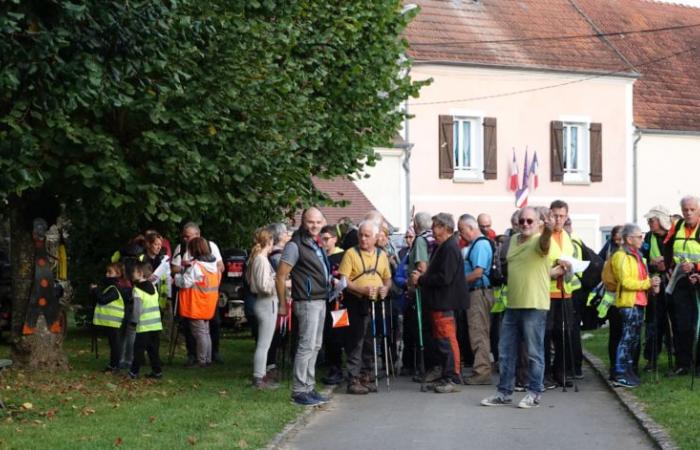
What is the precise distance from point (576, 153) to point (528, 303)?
2871cm

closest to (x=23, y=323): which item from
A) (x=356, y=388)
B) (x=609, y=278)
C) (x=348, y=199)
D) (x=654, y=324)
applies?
(x=356, y=388)

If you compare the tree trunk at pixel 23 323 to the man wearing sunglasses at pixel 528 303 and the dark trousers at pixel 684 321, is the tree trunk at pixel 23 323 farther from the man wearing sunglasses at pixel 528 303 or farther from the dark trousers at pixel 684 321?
the dark trousers at pixel 684 321

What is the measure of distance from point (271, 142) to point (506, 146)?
23541 millimetres

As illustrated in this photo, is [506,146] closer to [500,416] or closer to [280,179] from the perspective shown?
[280,179]

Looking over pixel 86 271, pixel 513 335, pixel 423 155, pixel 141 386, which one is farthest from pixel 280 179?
pixel 423 155

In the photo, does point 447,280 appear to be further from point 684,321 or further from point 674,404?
point 674,404

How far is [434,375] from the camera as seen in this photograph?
15.5 metres

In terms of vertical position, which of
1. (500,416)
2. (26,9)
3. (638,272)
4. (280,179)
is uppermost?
(26,9)

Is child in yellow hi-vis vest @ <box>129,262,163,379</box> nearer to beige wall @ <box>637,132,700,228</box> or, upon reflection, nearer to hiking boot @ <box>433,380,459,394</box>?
hiking boot @ <box>433,380,459,394</box>

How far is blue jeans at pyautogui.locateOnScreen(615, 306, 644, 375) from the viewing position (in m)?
14.9

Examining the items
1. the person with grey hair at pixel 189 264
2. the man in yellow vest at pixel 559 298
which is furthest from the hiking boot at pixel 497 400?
the person with grey hair at pixel 189 264

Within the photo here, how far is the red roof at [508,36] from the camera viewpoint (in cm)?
3888

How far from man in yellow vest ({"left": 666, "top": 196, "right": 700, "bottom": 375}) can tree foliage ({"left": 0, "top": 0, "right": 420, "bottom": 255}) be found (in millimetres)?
5031

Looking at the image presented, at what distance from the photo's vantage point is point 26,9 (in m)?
11.3
